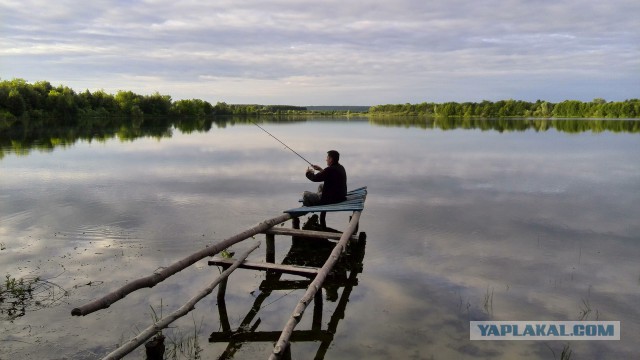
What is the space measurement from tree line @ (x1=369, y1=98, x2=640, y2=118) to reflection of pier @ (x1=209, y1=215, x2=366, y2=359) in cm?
13445

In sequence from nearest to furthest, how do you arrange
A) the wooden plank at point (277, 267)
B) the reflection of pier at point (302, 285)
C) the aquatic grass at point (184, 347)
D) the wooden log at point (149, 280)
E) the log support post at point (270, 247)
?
1. the wooden log at point (149, 280)
2. the aquatic grass at point (184, 347)
3. the reflection of pier at point (302, 285)
4. the wooden plank at point (277, 267)
5. the log support post at point (270, 247)

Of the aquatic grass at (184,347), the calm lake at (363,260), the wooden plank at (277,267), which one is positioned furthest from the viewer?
the wooden plank at (277,267)

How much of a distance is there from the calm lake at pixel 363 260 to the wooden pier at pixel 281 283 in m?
0.09

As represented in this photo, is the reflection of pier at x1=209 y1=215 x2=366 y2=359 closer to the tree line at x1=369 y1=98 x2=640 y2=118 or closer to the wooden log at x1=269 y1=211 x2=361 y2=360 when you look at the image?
the wooden log at x1=269 y1=211 x2=361 y2=360

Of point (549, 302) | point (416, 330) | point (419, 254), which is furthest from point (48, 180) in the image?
point (549, 302)

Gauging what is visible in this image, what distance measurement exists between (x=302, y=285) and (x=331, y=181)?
3.62m

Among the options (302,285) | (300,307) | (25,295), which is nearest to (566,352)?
(300,307)

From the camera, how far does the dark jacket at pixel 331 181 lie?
1098 centimetres

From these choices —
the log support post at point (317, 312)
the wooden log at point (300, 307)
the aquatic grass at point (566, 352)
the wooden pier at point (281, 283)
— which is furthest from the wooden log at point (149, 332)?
the aquatic grass at point (566, 352)

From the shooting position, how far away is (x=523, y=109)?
481ft

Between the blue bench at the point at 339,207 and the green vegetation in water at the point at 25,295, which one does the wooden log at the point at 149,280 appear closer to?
the blue bench at the point at 339,207

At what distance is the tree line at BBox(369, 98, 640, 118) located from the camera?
119556mm

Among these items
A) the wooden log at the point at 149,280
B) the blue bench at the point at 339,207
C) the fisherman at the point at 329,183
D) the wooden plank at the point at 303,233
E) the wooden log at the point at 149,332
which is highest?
the fisherman at the point at 329,183

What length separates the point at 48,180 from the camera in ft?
58.7
